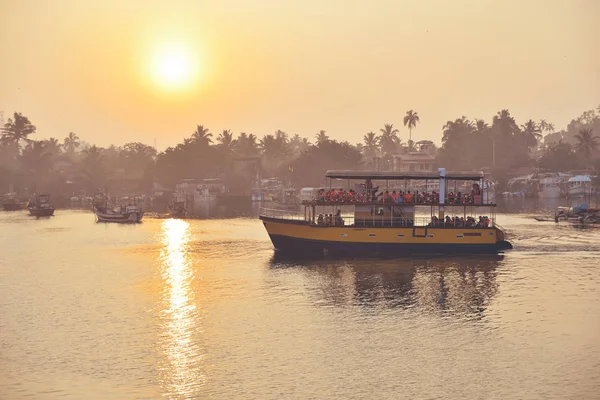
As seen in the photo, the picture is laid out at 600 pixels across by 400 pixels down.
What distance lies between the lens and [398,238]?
60.8 m

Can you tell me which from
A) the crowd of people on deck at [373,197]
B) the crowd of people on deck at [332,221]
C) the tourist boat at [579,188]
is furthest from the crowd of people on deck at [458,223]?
the tourist boat at [579,188]

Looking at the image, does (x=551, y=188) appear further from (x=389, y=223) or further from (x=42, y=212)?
(x=389, y=223)

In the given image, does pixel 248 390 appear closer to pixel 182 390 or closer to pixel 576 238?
pixel 182 390

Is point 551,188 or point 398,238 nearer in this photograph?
point 398,238

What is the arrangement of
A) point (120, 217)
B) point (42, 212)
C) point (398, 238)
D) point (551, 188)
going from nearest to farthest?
point (398, 238), point (120, 217), point (42, 212), point (551, 188)

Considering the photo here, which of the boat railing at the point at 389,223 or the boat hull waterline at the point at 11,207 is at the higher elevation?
the boat hull waterline at the point at 11,207

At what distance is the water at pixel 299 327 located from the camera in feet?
98.8

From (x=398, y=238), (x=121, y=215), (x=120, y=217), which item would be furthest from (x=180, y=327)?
(x=120, y=217)

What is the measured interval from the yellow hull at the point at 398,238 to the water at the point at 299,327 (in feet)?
4.48

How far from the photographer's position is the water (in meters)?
30.1

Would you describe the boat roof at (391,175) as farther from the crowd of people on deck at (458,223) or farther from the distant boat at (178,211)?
the distant boat at (178,211)

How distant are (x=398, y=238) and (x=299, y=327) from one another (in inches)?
942

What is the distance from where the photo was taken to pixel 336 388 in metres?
29.6

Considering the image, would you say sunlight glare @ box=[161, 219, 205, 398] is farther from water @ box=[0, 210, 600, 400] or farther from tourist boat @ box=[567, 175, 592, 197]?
tourist boat @ box=[567, 175, 592, 197]
